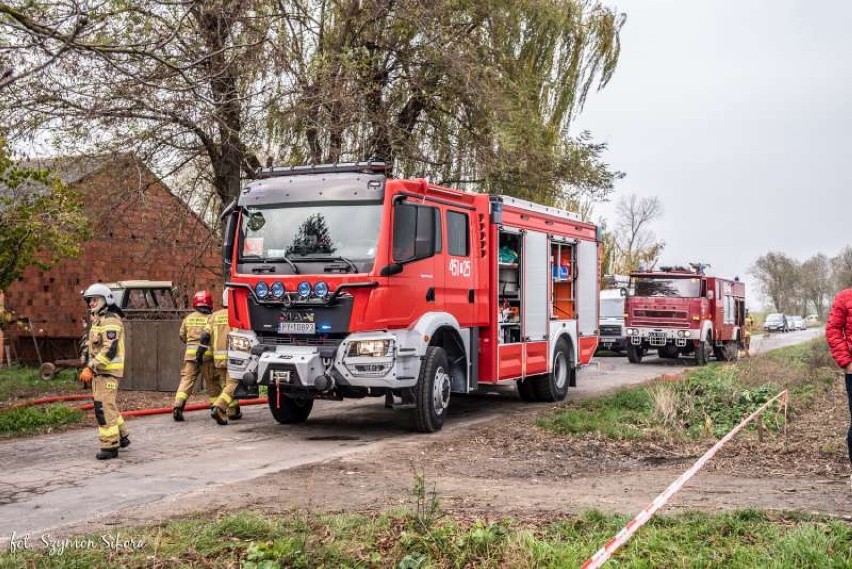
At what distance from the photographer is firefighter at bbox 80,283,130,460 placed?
8773mm

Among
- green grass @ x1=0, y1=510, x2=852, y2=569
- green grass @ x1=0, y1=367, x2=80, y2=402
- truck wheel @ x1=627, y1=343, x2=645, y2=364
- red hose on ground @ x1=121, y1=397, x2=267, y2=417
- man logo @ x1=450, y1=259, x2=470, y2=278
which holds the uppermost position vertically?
man logo @ x1=450, y1=259, x2=470, y2=278

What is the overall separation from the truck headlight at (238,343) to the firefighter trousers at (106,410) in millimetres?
1690

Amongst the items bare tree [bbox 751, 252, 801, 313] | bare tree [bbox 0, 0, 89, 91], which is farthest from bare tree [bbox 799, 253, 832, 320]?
bare tree [bbox 0, 0, 89, 91]

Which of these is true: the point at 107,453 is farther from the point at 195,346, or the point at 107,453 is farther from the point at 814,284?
the point at 814,284

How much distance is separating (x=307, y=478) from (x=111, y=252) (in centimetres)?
1805

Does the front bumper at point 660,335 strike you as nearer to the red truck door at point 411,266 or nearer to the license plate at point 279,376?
the red truck door at point 411,266

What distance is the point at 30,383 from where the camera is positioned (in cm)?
1756

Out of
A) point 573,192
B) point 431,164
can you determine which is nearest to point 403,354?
point 431,164

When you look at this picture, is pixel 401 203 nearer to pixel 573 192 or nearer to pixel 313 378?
pixel 313 378

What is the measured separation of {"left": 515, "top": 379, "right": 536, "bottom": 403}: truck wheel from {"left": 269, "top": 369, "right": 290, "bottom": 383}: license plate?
17.0 ft

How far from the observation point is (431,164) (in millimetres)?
17969

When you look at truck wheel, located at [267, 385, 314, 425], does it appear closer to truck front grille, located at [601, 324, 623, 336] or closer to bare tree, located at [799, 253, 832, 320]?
truck front grille, located at [601, 324, 623, 336]

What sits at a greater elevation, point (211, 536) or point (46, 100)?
point (46, 100)

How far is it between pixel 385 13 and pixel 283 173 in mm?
7474
